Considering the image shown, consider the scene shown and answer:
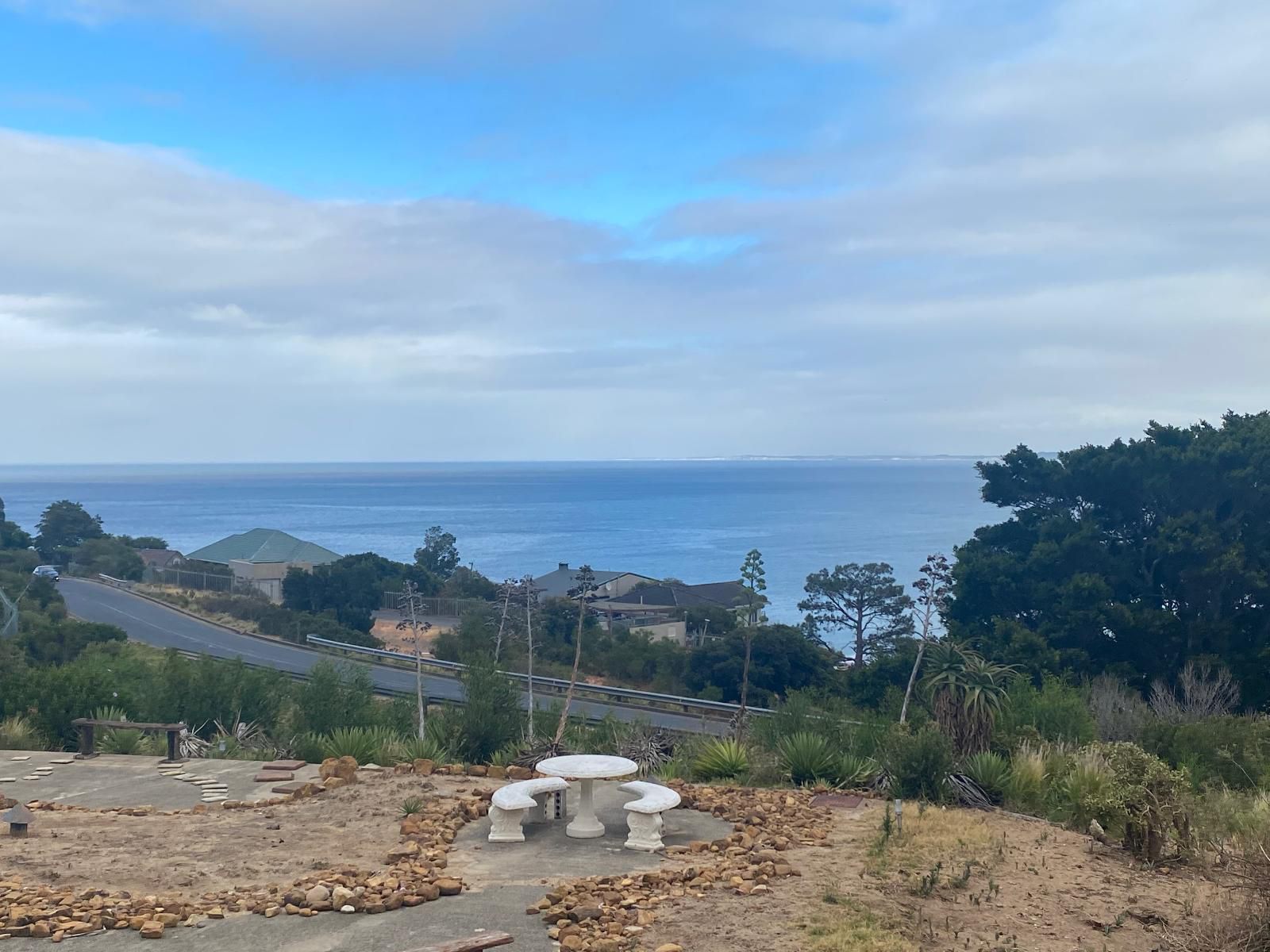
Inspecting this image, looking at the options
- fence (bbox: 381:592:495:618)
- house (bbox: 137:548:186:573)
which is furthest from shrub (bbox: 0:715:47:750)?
house (bbox: 137:548:186:573)

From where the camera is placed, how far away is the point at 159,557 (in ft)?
234

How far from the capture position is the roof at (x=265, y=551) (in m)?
→ 67.4

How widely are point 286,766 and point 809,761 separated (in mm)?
5795

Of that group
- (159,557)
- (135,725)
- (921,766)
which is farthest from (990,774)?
(159,557)

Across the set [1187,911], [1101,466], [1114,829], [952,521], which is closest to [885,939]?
[1187,911]

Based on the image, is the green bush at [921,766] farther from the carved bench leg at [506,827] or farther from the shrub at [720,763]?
the carved bench leg at [506,827]

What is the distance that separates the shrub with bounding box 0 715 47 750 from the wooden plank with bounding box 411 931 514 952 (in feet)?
35.2

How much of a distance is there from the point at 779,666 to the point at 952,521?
121 metres

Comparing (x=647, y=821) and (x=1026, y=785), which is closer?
(x=647, y=821)

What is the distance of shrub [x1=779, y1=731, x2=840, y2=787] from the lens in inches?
442

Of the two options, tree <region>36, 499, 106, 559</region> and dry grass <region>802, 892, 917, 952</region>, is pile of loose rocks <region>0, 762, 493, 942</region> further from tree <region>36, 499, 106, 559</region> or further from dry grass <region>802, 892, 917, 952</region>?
tree <region>36, 499, 106, 559</region>

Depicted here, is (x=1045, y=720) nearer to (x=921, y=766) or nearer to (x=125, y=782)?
(x=921, y=766)

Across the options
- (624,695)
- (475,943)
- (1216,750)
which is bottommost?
(624,695)

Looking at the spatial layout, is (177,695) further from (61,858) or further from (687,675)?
(687,675)
